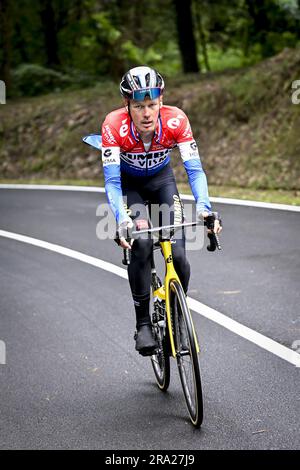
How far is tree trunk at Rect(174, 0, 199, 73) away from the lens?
21359 millimetres

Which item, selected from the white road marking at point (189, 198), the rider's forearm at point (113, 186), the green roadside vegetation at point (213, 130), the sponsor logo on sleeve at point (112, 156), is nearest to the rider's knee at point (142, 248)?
the rider's forearm at point (113, 186)

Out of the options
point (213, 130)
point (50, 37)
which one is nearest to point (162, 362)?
point (213, 130)

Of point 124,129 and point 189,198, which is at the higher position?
point 124,129

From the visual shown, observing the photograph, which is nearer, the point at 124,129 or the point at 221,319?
the point at 124,129

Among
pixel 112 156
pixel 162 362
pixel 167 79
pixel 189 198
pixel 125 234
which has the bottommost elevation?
pixel 162 362

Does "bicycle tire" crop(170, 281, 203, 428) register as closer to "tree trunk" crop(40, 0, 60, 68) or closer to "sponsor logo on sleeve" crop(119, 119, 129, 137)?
"sponsor logo on sleeve" crop(119, 119, 129, 137)

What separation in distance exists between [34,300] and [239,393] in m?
3.36

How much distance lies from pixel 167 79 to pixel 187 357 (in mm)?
16192

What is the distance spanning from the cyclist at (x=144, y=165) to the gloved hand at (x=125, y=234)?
8 cm

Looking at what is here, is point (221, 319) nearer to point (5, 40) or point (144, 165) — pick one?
point (144, 165)

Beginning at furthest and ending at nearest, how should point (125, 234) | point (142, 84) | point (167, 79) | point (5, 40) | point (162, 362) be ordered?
point (5, 40) → point (167, 79) → point (162, 362) → point (142, 84) → point (125, 234)

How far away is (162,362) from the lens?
5.55 meters

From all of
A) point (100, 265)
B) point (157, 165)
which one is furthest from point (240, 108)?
point (157, 165)

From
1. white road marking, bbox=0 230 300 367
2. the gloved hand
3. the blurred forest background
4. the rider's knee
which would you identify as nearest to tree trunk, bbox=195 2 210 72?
the blurred forest background
